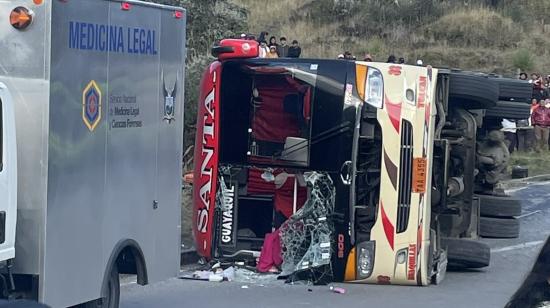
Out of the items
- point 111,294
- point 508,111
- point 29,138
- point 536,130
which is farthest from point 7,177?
point 536,130

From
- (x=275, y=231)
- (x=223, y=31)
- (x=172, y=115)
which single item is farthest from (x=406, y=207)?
(x=223, y=31)

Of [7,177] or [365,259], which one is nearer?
[7,177]

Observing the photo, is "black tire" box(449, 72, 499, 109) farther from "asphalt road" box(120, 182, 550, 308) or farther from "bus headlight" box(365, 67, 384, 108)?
"asphalt road" box(120, 182, 550, 308)

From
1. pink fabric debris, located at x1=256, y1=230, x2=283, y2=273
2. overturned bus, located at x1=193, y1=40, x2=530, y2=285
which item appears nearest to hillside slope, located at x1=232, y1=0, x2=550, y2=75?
overturned bus, located at x1=193, y1=40, x2=530, y2=285

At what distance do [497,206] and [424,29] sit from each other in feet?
97.6

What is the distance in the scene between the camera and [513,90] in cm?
1341

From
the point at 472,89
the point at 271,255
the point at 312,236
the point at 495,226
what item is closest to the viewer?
the point at 312,236

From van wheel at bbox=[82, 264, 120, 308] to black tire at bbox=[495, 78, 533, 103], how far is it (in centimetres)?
590

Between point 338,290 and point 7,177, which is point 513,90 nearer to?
point 338,290

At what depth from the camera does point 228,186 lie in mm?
12328

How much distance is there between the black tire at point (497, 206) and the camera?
44.6 ft

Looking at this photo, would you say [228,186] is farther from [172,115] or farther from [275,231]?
[172,115]

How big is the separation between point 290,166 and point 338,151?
63 cm

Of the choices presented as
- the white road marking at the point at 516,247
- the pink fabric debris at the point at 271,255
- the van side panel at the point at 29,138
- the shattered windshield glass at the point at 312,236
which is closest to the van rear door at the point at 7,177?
the van side panel at the point at 29,138
